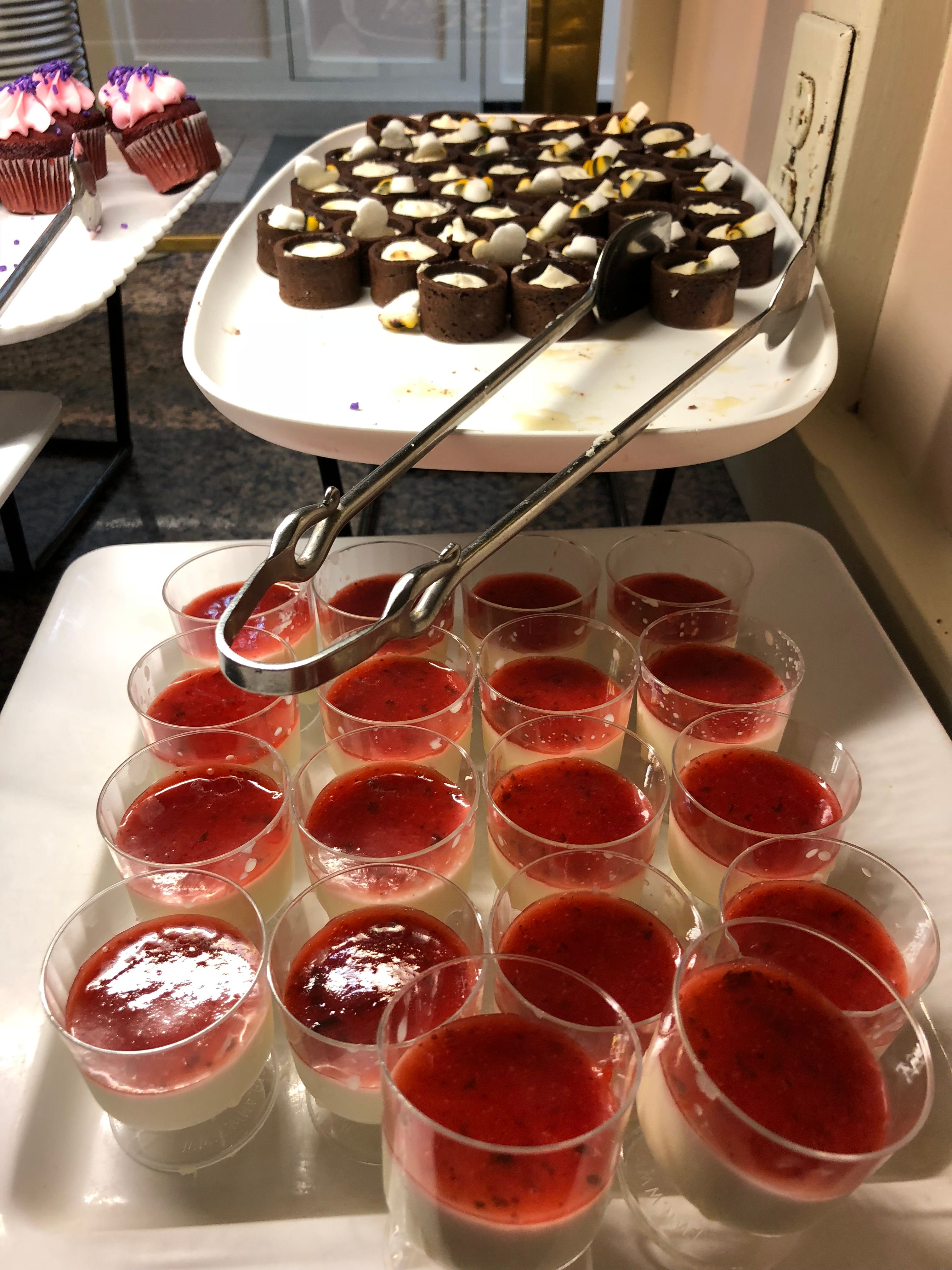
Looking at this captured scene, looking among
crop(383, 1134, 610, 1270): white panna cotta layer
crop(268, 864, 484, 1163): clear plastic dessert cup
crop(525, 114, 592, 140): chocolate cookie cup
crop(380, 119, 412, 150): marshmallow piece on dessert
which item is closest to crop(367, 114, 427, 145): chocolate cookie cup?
crop(380, 119, 412, 150): marshmallow piece on dessert

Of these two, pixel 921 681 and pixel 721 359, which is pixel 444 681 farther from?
pixel 921 681

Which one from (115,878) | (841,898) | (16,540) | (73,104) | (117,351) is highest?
(73,104)

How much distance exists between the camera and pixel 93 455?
210cm

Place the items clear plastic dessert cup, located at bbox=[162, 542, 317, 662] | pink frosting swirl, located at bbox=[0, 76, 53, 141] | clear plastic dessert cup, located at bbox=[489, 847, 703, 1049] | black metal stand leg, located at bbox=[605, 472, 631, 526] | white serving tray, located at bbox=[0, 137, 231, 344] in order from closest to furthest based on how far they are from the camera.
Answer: clear plastic dessert cup, located at bbox=[489, 847, 703, 1049]
clear plastic dessert cup, located at bbox=[162, 542, 317, 662]
white serving tray, located at bbox=[0, 137, 231, 344]
black metal stand leg, located at bbox=[605, 472, 631, 526]
pink frosting swirl, located at bbox=[0, 76, 53, 141]

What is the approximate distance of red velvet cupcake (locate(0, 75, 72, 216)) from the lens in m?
1.94

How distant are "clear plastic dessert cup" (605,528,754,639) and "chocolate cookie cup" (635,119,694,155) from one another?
89 cm

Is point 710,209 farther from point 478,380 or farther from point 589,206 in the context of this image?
point 478,380

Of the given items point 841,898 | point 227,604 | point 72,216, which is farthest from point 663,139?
point 841,898

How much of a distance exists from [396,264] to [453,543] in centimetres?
50

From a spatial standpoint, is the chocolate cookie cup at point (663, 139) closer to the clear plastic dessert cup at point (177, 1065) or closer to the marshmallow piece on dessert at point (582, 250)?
the marshmallow piece on dessert at point (582, 250)

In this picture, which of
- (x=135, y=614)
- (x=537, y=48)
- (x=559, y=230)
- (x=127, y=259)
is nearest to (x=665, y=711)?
(x=135, y=614)

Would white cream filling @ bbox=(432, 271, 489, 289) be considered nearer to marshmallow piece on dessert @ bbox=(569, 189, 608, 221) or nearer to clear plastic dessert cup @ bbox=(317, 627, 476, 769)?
marshmallow piece on dessert @ bbox=(569, 189, 608, 221)

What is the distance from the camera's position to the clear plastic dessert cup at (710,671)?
34.1 inches

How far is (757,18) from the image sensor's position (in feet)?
5.51
